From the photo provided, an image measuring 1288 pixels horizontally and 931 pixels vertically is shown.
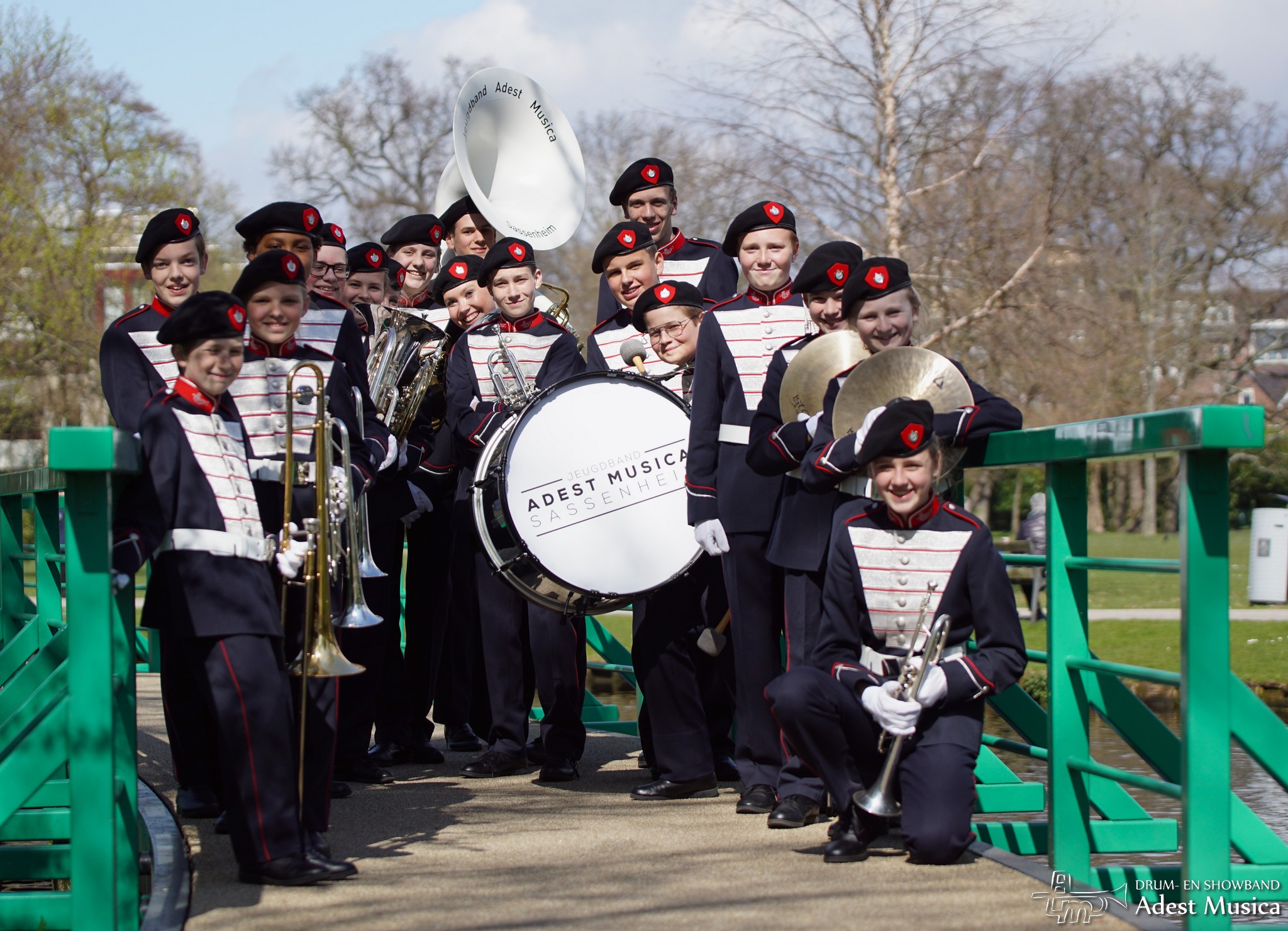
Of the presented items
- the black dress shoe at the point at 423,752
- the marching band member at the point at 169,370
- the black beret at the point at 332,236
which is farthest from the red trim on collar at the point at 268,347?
the black dress shoe at the point at 423,752

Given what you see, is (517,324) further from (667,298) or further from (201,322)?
(201,322)

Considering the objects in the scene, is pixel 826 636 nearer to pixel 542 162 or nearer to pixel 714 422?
pixel 714 422

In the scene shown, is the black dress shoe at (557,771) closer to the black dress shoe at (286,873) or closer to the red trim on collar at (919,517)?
the black dress shoe at (286,873)

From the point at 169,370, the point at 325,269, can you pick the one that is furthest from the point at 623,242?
the point at 169,370

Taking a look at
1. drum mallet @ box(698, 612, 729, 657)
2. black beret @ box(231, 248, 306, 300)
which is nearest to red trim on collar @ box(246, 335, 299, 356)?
black beret @ box(231, 248, 306, 300)

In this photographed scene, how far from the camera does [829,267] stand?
512 cm

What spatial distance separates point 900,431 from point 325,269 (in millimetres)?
2664

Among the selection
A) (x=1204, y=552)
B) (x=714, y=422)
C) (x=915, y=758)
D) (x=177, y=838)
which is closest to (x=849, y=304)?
(x=714, y=422)

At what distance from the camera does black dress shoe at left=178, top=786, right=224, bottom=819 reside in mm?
5125

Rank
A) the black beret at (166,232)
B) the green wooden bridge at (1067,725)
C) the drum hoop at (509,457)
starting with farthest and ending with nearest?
the drum hoop at (509,457)
the black beret at (166,232)
the green wooden bridge at (1067,725)

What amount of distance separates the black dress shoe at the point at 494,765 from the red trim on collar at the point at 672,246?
2174 millimetres

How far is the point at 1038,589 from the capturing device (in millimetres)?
16562

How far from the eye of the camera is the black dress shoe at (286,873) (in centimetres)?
409

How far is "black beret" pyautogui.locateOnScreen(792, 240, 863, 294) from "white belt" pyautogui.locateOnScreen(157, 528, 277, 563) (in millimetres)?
2014
